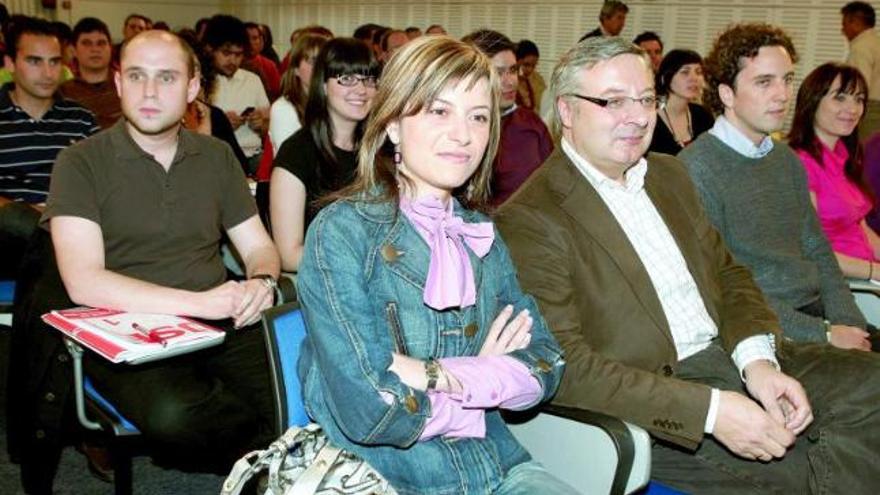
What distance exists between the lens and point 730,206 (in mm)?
2699

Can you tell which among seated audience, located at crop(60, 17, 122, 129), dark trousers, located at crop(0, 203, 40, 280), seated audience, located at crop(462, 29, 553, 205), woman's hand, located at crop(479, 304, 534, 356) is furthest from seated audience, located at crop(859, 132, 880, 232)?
seated audience, located at crop(60, 17, 122, 129)

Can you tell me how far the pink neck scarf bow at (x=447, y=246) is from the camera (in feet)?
5.50

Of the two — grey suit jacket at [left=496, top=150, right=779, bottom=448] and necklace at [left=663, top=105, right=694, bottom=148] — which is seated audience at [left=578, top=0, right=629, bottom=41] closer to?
necklace at [left=663, top=105, right=694, bottom=148]

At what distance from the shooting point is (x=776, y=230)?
2760 mm

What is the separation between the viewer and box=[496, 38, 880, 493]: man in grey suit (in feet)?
6.33

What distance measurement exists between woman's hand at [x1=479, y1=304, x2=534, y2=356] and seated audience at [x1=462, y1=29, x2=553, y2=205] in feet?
6.71

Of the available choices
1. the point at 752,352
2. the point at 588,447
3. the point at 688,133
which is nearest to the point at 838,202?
the point at 752,352

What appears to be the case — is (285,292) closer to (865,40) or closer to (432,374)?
(432,374)

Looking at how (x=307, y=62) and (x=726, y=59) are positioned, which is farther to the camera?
(x=307, y=62)

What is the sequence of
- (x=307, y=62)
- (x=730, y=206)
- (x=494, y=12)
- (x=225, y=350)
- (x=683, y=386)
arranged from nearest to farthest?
(x=683, y=386), (x=225, y=350), (x=730, y=206), (x=307, y=62), (x=494, y=12)

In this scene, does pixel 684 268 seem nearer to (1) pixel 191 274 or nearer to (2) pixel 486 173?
(2) pixel 486 173

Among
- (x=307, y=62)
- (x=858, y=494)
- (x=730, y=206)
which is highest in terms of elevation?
(x=307, y=62)

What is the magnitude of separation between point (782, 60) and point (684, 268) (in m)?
1.00


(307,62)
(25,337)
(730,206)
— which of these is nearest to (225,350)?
(25,337)
